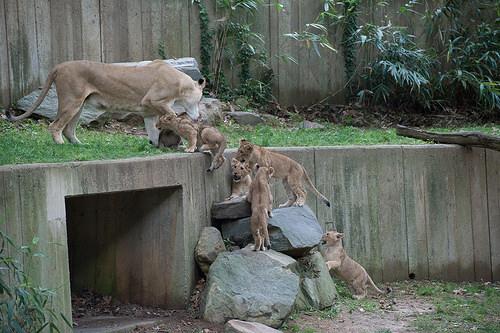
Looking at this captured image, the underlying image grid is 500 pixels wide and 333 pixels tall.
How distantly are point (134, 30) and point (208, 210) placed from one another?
492cm

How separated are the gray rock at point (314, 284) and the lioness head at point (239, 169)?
106 cm

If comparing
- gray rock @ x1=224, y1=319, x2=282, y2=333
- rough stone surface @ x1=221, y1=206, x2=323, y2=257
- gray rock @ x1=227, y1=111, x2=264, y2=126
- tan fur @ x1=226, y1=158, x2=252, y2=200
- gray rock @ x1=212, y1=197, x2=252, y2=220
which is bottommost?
gray rock @ x1=224, y1=319, x2=282, y2=333

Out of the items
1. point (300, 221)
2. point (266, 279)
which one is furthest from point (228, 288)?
point (300, 221)

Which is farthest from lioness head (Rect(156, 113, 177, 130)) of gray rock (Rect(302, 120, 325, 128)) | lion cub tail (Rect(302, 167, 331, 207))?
gray rock (Rect(302, 120, 325, 128))

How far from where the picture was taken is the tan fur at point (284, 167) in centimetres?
977

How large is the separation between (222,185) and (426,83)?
627 centimetres

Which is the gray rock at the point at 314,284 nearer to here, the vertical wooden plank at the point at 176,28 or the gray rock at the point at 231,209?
the gray rock at the point at 231,209

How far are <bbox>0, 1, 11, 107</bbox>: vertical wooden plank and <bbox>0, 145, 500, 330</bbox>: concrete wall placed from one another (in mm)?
3553

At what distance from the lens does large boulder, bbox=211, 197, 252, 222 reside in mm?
9547

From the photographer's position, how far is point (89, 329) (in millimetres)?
8516

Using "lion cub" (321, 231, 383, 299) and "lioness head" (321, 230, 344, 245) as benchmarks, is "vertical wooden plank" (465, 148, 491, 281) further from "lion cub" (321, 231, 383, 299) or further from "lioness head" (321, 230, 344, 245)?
"lioness head" (321, 230, 344, 245)

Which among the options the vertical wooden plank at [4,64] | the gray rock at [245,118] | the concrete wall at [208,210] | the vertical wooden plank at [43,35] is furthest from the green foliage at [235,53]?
the concrete wall at [208,210]

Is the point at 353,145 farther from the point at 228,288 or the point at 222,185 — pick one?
the point at 228,288

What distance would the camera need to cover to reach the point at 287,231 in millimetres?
9422
